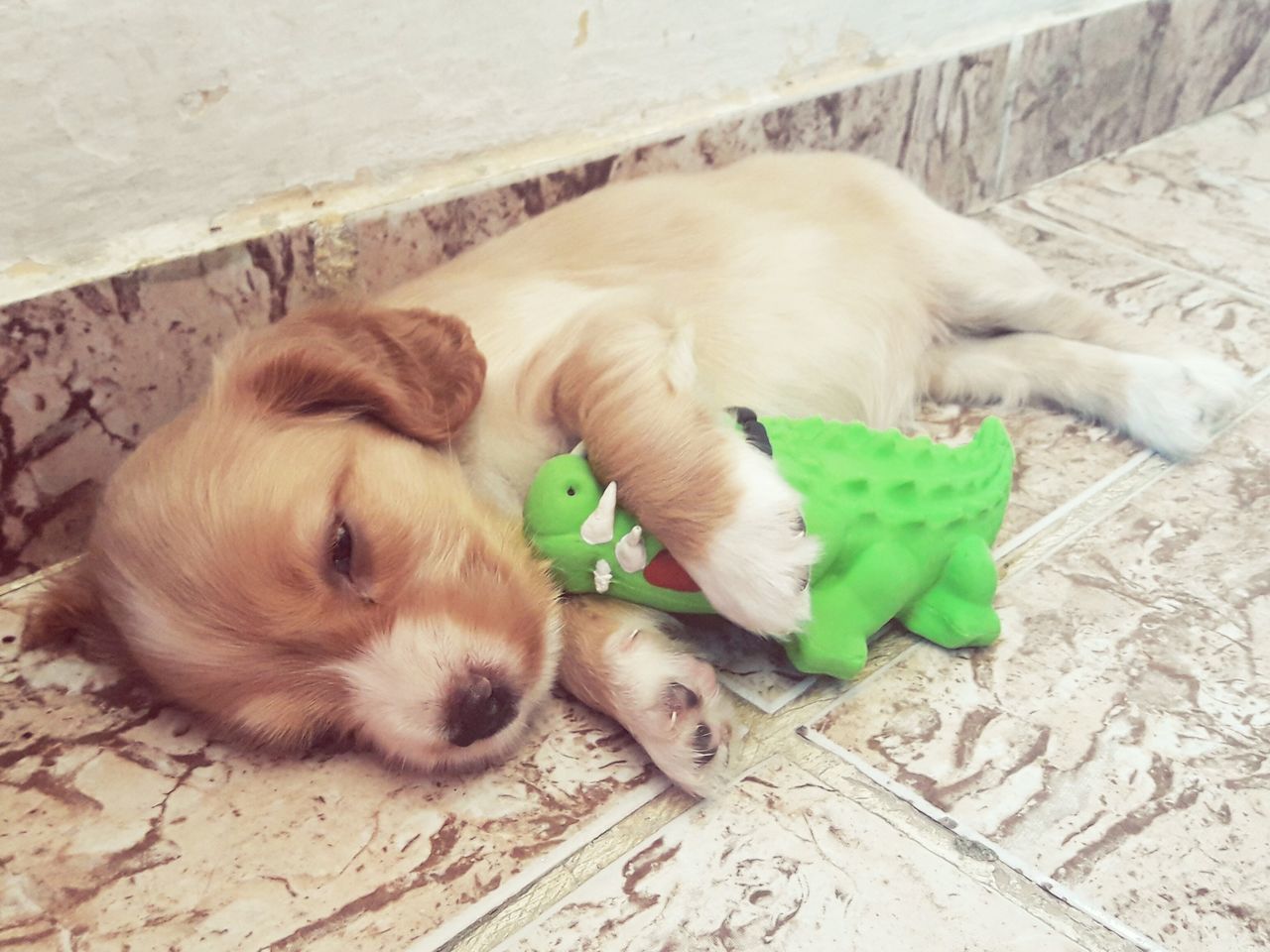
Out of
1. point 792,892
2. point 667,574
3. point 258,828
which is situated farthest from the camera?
point 667,574

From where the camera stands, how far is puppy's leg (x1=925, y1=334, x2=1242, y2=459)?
1742 mm

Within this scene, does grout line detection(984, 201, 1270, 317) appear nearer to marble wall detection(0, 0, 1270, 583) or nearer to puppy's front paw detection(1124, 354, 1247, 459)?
marble wall detection(0, 0, 1270, 583)

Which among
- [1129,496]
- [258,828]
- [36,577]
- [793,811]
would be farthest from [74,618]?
[1129,496]

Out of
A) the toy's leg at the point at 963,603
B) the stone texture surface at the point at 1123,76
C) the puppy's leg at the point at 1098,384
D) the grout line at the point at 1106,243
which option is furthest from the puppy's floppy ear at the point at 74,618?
the stone texture surface at the point at 1123,76

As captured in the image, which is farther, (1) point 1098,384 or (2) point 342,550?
(1) point 1098,384

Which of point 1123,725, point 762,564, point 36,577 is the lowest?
point 1123,725

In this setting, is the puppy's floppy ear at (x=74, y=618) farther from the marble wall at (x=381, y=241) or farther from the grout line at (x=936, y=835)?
the grout line at (x=936, y=835)

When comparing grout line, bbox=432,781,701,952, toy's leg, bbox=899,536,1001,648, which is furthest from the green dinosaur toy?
grout line, bbox=432,781,701,952

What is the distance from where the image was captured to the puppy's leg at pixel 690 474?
1259 millimetres

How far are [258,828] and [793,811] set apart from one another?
59 centimetres

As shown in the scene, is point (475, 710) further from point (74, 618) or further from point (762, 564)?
point (74, 618)

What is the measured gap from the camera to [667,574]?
134cm

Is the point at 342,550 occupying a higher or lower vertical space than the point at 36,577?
higher

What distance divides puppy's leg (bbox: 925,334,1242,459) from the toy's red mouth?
0.85 metres
